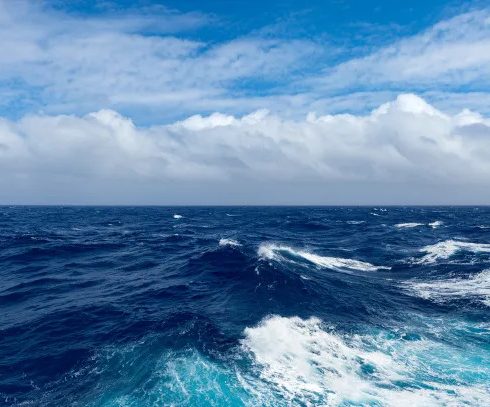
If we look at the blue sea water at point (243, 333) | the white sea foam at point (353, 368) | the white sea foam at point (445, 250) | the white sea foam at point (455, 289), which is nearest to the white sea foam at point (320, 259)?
the blue sea water at point (243, 333)

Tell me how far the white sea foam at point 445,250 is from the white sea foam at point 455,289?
366 inches

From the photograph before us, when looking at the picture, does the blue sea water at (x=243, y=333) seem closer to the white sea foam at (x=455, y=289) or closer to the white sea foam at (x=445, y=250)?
the white sea foam at (x=455, y=289)

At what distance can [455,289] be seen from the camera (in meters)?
33.8

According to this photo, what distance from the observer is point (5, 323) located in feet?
81.1

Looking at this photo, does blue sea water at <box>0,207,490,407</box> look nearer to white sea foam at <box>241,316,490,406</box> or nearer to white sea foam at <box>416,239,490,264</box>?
white sea foam at <box>241,316,490,406</box>

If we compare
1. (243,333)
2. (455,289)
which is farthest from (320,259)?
(243,333)

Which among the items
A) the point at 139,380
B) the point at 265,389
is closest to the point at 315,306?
the point at 265,389

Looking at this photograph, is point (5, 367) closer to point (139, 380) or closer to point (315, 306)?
point (139, 380)

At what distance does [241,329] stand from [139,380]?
304 inches

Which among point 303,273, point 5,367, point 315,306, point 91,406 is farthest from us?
point 303,273

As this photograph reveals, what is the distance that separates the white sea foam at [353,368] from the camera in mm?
16609

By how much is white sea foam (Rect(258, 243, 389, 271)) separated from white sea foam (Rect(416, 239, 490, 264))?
7881 mm

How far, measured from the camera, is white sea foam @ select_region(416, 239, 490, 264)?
4809 centimetres

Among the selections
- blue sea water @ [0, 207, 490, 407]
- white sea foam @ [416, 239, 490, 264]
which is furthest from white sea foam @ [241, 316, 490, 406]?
white sea foam @ [416, 239, 490, 264]
